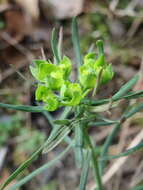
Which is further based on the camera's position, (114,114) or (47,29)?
(47,29)

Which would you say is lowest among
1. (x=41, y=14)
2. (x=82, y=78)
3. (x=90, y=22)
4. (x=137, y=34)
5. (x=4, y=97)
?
(x=82, y=78)

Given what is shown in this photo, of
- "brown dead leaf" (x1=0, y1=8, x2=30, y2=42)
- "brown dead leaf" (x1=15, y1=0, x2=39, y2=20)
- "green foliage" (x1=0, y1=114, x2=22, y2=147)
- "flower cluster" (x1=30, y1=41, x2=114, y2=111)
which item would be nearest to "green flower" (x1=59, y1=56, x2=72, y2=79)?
"flower cluster" (x1=30, y1=41, x2=114, y2=111)

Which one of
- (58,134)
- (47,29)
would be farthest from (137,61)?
(58,134)

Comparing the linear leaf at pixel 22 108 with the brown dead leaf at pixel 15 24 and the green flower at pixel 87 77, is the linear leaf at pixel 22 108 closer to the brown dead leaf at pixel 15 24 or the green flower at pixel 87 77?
the green flower at pixel 87 77

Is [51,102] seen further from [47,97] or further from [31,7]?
[31,7]

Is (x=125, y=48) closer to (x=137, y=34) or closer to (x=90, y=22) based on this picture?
(x=137, y=34)

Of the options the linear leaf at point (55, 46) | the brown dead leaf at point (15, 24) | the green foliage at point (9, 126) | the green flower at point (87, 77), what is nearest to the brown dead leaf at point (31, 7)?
the brown dead leaf at point (15, 24)

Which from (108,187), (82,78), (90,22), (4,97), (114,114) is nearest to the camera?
(82,78)
